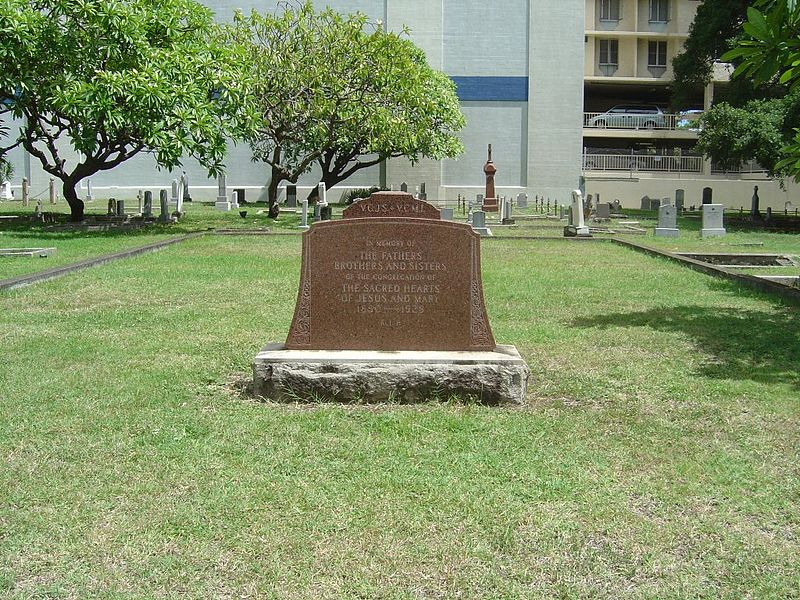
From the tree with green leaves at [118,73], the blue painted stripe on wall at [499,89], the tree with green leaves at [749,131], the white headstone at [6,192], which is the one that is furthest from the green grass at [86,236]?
the blue painted stripe on wall at [499,89]

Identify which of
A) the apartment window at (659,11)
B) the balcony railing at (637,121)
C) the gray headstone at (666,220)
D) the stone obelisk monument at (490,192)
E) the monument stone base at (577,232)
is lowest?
the monument stone base at (577,232)

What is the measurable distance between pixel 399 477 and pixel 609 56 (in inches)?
2078

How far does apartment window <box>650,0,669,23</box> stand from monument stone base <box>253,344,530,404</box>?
51.4 meters

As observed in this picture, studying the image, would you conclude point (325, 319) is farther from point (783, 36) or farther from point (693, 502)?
point (783, 36)

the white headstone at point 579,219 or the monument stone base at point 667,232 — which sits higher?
the white headstone at point 579,219

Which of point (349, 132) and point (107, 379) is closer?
point (107, 379)

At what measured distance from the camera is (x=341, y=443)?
5.33 meters

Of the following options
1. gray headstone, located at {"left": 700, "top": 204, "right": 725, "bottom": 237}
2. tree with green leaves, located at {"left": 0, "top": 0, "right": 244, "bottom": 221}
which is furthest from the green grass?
gray headstone, located at {"left": 700, "top": 204, "right": 725, "bottom": 237}

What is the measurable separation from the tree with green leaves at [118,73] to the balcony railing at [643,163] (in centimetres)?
3036

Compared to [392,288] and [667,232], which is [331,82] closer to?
[667,232]

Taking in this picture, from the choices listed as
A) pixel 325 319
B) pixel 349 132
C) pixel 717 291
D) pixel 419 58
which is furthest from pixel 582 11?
pixel 325 319

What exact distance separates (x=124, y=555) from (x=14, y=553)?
460 millimetres

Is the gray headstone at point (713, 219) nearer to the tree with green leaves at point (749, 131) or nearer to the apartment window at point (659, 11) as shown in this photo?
the tree with green leaves at point (749, 131)

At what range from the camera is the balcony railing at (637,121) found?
1997 inches
